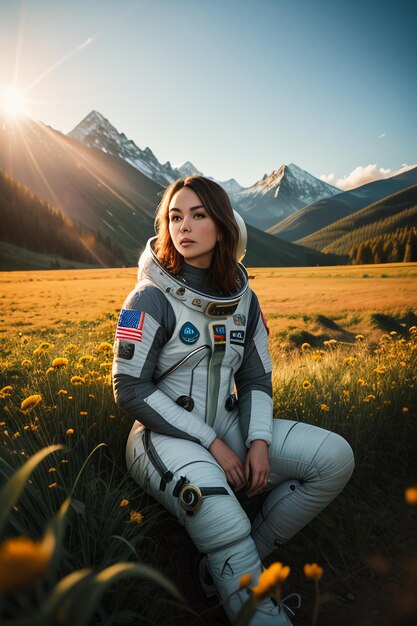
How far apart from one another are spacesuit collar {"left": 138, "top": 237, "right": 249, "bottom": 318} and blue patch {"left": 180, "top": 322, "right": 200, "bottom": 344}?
11cm

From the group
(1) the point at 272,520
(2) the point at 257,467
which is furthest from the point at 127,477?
(1) the point at 272,520

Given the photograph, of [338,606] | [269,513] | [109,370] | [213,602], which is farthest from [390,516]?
[109,370]

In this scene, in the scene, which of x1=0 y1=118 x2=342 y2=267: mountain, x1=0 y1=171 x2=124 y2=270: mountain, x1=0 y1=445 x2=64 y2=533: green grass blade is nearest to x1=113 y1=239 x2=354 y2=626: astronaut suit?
x1=0 y1=445 x2=64 y2=533: green grass blade

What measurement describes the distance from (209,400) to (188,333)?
41 centimetres

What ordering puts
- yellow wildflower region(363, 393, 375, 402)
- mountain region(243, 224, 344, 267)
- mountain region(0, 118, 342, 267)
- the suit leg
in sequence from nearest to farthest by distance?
1. the suit leg
2. yellow wildflower region(363, 393, 375, 402)
3. mountain region(0, 118, 342, 267)
4. mountain region(243, 224, 344, 267)

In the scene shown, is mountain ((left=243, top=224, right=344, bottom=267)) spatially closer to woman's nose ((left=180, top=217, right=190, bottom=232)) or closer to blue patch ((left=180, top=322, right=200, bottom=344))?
woman's nose ((left=180, top=217, right=190, bottom=232))

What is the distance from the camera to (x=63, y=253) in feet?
18.9

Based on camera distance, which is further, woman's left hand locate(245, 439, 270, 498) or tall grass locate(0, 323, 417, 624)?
woman's left hand locate(245, 439, 270, 498)

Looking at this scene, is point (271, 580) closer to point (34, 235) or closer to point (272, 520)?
point (272, 520)

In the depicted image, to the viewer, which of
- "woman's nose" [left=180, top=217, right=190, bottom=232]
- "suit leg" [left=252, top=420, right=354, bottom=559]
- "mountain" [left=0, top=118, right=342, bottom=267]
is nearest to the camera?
"suit leg" [left=252, top=420, right=354, bottom=559]

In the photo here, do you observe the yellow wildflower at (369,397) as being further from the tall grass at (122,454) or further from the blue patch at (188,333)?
the blue patch at (188,333)

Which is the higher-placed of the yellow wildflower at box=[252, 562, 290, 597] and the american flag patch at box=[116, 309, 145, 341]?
the american flag patch at box=[116, 309, 145, 341]

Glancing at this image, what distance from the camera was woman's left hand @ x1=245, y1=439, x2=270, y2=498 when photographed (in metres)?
1.93

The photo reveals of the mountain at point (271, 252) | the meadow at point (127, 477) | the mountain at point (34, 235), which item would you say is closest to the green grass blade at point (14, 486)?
the meadow at point (127, 477)
